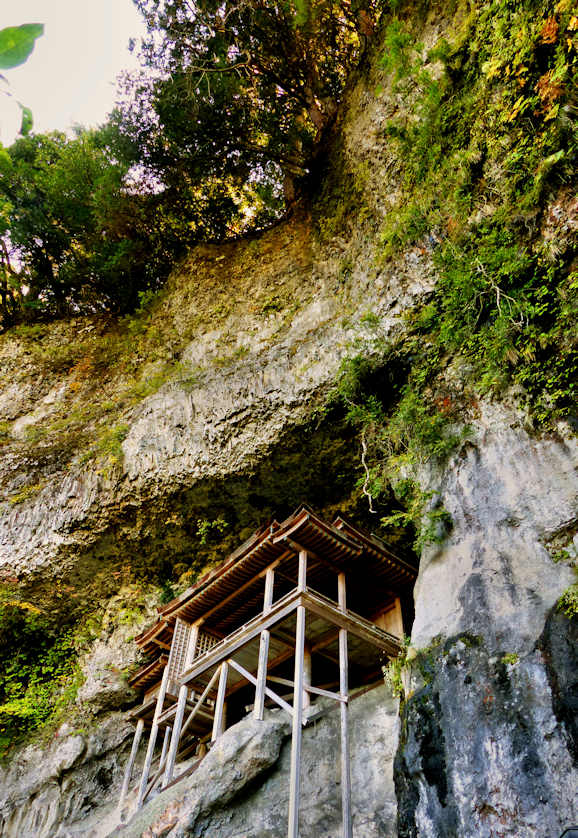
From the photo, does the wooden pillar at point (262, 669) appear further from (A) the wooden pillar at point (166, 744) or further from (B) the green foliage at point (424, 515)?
(A) the wooden pillar at point (166, 744)

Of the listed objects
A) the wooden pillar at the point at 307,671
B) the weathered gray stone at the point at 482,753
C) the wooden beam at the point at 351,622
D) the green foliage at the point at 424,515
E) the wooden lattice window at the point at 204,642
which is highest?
the green foliage at the point at 424,515

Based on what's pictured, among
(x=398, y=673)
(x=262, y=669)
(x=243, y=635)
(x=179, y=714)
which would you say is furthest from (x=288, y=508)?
(x=398, y=673)

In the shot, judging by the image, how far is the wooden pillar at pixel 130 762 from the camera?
516 inches

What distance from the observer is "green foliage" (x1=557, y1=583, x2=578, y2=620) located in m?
6.87

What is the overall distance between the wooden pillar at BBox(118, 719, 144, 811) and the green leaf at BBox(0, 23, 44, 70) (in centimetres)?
1524

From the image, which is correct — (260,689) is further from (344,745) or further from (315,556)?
(315,556)

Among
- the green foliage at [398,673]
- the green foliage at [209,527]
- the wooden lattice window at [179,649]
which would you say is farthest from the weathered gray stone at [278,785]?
the green foliage at [209,527]

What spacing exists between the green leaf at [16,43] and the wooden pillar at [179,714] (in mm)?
12395

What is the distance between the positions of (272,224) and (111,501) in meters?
11.3

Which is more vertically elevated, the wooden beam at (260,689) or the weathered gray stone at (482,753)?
the wooden beam at (260,689)

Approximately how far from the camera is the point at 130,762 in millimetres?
13398

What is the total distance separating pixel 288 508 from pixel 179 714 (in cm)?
523

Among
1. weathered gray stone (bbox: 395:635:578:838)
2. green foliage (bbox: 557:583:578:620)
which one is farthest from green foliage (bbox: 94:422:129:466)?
green foliage (bbox: 557:583:578:620)

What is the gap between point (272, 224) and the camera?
19656 mm
